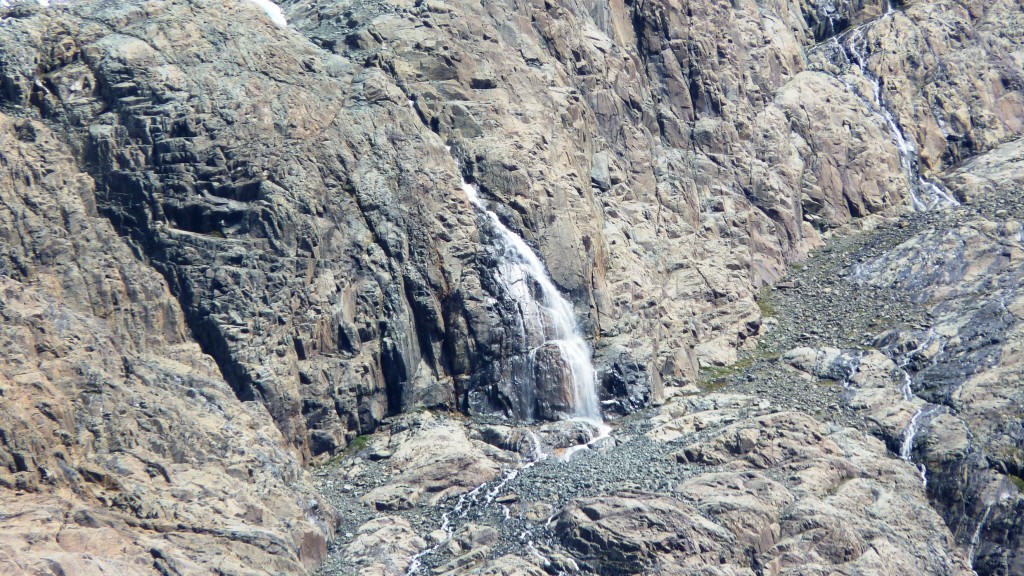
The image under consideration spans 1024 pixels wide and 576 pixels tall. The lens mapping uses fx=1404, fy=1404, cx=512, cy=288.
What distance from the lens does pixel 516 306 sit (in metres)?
77.6

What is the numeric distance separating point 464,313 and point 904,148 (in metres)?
43.1

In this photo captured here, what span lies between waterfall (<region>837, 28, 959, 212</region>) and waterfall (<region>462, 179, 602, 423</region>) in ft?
113

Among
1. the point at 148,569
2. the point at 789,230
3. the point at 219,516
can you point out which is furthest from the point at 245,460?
the point at 789,230

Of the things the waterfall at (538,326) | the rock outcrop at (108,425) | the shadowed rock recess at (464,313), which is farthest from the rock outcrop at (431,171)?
the rock outcrop at (108,425)

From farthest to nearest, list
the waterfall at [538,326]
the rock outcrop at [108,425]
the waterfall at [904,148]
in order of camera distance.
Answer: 1. the waterfall at [904,148]
2. the waterfall at [538,326]
3. the rock outcrop at [108,425]

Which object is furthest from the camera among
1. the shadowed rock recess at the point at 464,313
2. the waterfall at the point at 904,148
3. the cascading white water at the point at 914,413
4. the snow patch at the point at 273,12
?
the waterfall at the point at 904,148

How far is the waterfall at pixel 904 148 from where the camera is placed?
3958 inches

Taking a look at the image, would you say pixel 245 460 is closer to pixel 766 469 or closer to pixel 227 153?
pixel 227 153

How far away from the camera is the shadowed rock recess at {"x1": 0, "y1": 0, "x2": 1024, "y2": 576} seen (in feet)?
202

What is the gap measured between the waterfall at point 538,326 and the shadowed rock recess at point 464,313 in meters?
0.17

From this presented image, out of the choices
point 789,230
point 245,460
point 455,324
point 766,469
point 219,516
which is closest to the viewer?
point 219,516

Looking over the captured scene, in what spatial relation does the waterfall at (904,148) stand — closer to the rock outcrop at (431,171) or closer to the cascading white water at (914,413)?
the rock outcrop at (431,171)

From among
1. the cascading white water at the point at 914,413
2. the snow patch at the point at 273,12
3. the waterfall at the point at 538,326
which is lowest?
the cascading white water at the point at 914,413

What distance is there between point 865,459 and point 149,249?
37912 millimetres
